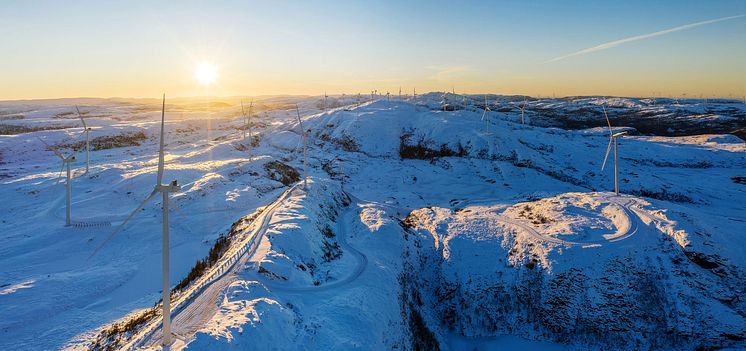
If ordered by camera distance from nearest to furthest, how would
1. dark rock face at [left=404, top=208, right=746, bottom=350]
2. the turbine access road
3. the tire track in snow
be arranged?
the tire track in snow, the turbine access road, dark rock face at [left=404, top=208, right=746, bottom=350]

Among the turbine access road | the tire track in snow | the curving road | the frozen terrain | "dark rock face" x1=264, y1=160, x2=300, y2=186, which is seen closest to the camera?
the tire track in snow

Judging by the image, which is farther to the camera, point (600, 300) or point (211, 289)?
point (600, 300)

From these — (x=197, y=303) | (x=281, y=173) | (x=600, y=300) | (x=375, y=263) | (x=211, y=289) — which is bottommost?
(x=600, y=300)

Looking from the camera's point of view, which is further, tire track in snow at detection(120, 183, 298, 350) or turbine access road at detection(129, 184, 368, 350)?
turbine access road at detection(129, 184, 368, 350)

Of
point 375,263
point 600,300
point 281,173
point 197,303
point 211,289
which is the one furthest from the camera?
point 281,173

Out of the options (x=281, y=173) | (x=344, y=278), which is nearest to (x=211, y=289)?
(x=344, y=278)

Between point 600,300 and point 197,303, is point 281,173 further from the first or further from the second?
point 600,300

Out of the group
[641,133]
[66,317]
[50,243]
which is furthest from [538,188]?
[641,133]

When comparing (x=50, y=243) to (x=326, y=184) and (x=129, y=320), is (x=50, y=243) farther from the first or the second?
(x=326, y=184)

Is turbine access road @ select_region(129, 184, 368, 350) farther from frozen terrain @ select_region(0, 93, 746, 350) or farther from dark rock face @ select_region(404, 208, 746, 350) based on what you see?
dark rock face @ select_region(404, 208, 746, 350)

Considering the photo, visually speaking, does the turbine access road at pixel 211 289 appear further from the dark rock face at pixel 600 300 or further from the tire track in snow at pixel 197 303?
the dark rock face at pixel 600 300

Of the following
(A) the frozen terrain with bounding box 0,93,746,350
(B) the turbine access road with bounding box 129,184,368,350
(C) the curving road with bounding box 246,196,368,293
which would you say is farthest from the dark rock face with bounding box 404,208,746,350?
(B) the turbine access road with bounding box 129,184,368,350
